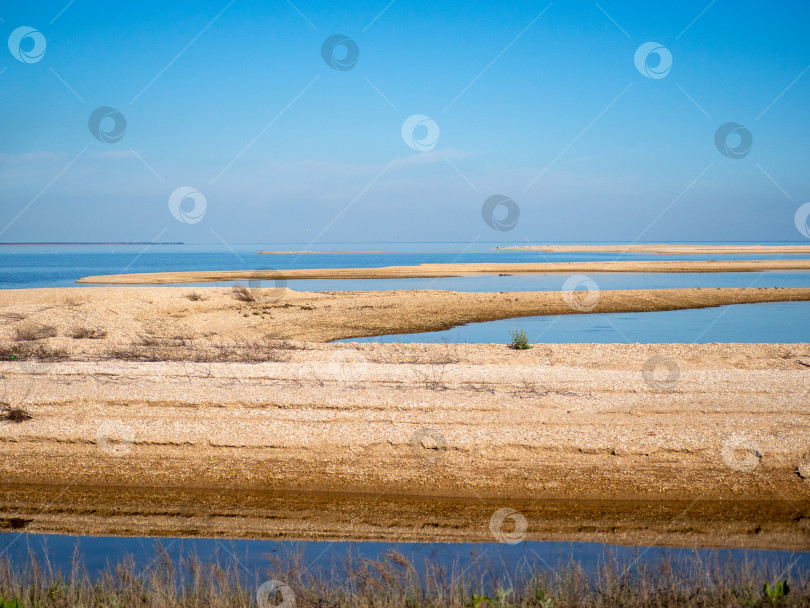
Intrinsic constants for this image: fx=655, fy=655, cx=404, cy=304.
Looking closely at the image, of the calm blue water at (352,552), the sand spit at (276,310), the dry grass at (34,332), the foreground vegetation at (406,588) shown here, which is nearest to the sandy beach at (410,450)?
the calm blue water at (352,552)

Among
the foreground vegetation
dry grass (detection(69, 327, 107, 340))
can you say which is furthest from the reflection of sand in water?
dry grass (detection(69, 327, 107, 340))

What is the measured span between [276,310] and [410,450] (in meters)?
24.5

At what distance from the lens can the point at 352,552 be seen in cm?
815

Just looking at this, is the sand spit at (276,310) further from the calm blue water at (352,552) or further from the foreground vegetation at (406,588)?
the foreground vegetation at (406,588)

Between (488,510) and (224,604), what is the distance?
4348 mm

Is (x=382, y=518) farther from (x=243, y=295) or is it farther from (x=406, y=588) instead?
(x=243, y=295)

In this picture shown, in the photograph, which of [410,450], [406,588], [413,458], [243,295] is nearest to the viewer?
[406,588]

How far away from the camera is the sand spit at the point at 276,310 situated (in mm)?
24812

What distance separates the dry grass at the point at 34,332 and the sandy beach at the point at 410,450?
19.4ft

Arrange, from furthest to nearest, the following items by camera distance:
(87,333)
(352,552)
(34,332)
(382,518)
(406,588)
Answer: (87,333)
(34,332)
(382,518)
(352,552)
(406,588)

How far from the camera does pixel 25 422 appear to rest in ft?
39.0

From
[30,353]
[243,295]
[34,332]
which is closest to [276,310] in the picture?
[243,295]

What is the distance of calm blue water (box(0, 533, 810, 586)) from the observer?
305 inches

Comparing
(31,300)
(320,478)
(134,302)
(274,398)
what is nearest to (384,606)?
(320,478)
